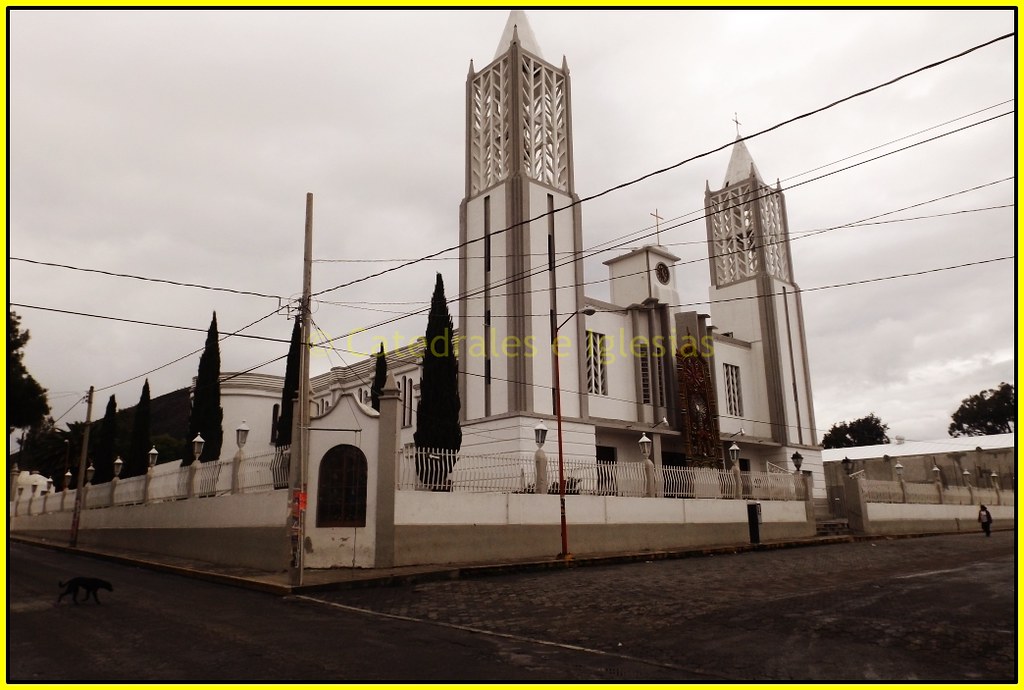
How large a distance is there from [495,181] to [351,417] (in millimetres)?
15883

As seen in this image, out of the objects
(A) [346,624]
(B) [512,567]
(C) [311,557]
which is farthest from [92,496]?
(A) [346,624]

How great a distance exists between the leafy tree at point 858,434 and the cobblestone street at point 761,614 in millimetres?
72077

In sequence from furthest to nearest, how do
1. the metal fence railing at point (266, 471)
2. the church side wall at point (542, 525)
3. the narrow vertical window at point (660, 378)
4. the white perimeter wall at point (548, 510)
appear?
the narrow vertical window at point (660, 378) < the metal fence railing at point (266, 471) < the white perimeter wall at point (548, 510) < the church side wall at point (542, 525)

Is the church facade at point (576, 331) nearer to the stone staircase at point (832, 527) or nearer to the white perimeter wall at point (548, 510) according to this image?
the white perimeter wall at point (548, 510)

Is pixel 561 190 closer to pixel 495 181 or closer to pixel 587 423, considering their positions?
pixel 495 181

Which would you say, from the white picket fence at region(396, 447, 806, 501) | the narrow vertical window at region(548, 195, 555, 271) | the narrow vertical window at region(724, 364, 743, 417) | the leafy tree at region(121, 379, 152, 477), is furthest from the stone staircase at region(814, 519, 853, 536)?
the leafy tree at region(121, 379, 152, 477)

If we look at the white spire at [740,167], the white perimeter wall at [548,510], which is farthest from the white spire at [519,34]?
the white perimeter wall at [548,510]

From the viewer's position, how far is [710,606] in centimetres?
1016

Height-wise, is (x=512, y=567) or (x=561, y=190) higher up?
(x=561, y=190)

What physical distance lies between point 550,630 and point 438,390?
55.8 ft

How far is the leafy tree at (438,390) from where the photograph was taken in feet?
80.8

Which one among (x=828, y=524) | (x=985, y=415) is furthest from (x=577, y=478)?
(x=985, y=415)

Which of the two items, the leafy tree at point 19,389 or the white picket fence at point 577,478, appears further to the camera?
the leafy tree at point 19,389

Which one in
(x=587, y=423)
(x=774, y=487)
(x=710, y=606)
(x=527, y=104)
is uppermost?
(x=527, y=104)
